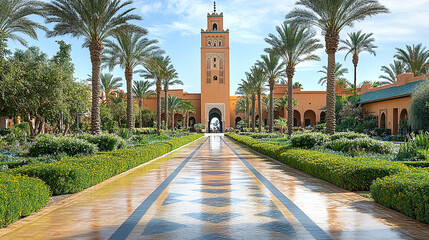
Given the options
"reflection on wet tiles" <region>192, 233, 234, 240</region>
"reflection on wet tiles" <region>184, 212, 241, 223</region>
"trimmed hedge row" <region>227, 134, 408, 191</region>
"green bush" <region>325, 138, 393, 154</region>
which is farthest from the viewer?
"green bush" <region>325, 138, 393, 154</region>

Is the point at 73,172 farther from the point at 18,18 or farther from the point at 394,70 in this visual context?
the point at 394,70

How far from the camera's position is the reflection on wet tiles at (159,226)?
4.38 meters

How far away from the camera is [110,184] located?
7953 millimetres

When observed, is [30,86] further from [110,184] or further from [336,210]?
[336,210]

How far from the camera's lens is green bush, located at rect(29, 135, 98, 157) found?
473 inches

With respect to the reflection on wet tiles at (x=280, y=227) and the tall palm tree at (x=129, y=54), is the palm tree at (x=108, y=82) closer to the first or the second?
the tall palm tree at (x=129, y=54)

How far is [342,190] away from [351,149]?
6082 mm

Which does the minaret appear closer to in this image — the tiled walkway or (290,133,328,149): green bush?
(290,133,328,149): green bush

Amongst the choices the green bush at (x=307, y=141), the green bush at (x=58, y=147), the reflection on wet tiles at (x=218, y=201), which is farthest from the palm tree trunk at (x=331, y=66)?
the reflection on wet tiles at (x=218, y=201)

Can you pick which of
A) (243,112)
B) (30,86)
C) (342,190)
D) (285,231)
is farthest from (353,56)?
(285,231)

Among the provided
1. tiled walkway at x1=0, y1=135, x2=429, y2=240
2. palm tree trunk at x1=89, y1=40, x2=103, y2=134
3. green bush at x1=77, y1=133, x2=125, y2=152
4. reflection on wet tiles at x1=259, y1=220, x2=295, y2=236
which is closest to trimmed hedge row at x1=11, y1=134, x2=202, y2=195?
tiled walkway at x1=0, y1=135, x2=429, y2=240

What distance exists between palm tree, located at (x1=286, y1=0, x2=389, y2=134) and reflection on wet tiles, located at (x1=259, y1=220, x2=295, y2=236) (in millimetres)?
14577

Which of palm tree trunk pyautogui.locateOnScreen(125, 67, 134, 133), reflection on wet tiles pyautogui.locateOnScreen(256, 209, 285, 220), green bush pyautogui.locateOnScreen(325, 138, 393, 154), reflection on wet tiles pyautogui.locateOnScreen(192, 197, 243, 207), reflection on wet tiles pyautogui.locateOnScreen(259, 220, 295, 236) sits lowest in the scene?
reflection on wet tiles pyautogui.locateOnScreen(259, 220, 295, 236)

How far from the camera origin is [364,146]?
1290 centimetres
